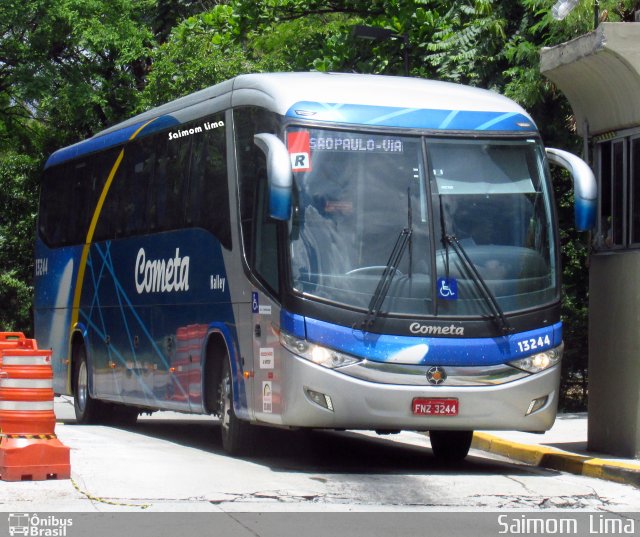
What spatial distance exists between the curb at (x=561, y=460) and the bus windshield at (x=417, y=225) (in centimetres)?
160

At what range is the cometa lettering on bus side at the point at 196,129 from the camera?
13.3 m

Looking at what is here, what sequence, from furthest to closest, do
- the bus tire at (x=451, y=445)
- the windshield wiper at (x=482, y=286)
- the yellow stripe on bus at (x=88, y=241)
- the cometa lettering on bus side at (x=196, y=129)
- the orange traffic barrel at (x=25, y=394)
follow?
the yellow stripe on bus at (x=88, y=241) < the cometa lettering on bus side at (x=196, y=129) < the bus tire at (x=451, y=445) < the windshield wiper at (x=482, y=286) < the orange traffic barrel at (x=25, y=394)

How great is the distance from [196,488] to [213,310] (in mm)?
A: 3567

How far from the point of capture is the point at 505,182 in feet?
38.4

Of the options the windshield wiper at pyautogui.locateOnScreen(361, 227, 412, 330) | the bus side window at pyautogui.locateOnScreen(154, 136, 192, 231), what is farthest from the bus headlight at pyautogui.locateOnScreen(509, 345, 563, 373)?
the bus side window at pyautogui.locateOnScreen(154, 136, 192, 231)

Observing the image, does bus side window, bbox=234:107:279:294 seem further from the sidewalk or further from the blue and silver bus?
the sidewalk

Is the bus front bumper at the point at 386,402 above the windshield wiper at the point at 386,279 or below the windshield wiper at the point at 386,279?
below

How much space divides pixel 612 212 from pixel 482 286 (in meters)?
2.39

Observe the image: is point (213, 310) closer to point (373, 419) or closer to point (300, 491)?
point (373, 419)

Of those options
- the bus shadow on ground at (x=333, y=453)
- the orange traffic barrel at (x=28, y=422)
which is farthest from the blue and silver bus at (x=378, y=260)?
the orange traffic barrel at (x=28, y=422)

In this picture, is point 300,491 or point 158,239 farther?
point 158,239

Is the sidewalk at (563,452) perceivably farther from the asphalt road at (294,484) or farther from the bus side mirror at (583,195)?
the bus side mirror at (583,195)
